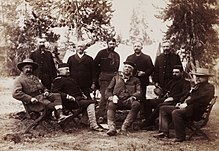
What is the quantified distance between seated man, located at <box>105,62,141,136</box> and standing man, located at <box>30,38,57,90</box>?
447 millimetres

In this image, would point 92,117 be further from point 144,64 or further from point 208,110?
point 208,110

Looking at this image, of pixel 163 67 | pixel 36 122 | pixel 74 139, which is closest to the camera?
pixel 74 139

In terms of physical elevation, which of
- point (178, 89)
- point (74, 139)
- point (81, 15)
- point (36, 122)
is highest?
point (81, 15)

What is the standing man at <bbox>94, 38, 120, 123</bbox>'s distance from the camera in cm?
340

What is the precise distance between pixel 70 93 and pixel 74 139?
410mm

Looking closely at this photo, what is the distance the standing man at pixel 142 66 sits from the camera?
3370mm

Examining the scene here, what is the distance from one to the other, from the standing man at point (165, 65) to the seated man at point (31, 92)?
0.77m

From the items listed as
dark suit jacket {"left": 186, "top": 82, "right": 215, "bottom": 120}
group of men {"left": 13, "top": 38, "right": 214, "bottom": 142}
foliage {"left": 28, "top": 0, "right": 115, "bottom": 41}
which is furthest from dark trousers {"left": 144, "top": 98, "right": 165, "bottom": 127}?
foliage {"left": 28, "top": 0, "right": 115, "bottom": 41}

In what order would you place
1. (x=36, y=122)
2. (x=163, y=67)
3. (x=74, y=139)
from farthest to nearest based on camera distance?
(x=163, y=67)
(x=36, y=122)
(x=74, y=139)

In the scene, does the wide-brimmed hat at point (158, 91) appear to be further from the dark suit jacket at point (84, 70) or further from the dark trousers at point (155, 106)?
the dark suit jacket at point (84, 70)

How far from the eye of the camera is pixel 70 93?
11.5ft

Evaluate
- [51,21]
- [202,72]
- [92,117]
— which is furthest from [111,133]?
[51,21]

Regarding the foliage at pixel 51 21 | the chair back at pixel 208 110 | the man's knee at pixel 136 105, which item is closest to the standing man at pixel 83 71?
the foliage at pixel 51 21

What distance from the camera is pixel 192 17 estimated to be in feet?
11.0
